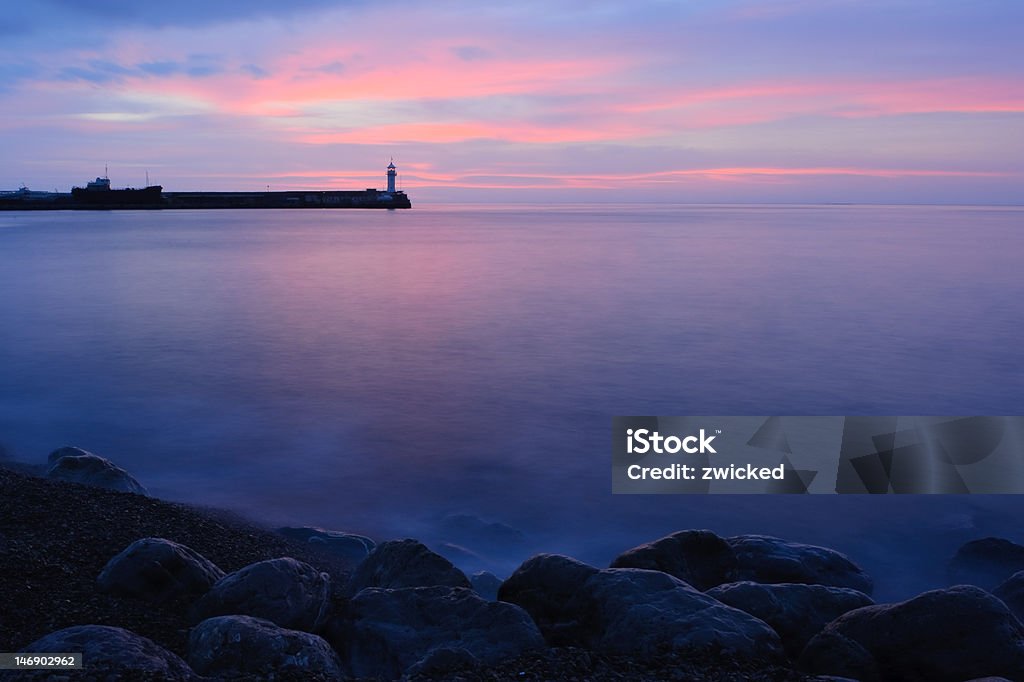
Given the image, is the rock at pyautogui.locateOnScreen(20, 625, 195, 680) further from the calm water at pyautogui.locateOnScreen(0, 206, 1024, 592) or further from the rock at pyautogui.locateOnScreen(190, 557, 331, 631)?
the calm water at pyautogui.locateOnScreen(0, 206, 1024, 592)

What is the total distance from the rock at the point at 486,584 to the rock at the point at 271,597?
1782 mm

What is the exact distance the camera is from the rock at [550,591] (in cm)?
521

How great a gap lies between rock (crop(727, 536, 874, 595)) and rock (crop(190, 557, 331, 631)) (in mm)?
3334

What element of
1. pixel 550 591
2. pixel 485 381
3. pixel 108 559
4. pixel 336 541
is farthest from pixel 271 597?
pixel 485 381

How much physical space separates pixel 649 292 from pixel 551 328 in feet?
26.4

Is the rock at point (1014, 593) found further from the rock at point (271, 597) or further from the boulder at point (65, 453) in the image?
the boulder at point (65, 453)

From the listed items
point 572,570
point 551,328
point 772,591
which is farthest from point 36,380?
point 772,591

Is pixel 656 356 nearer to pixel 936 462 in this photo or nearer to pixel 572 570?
pixel 936 462

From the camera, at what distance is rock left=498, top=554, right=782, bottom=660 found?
4535 mm

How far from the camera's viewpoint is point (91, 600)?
16.5ft

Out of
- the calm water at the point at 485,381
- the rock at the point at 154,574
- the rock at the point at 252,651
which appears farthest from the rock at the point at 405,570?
the calm water at the point at 485,381

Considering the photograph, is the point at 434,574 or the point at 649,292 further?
the point at 649,292

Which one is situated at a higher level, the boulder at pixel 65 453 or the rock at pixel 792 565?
the boulder at pixel 65 453

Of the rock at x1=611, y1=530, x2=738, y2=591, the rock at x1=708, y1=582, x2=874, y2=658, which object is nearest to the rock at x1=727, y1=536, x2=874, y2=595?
the rock at x1=611, y1=530, x2=738, y2=591
